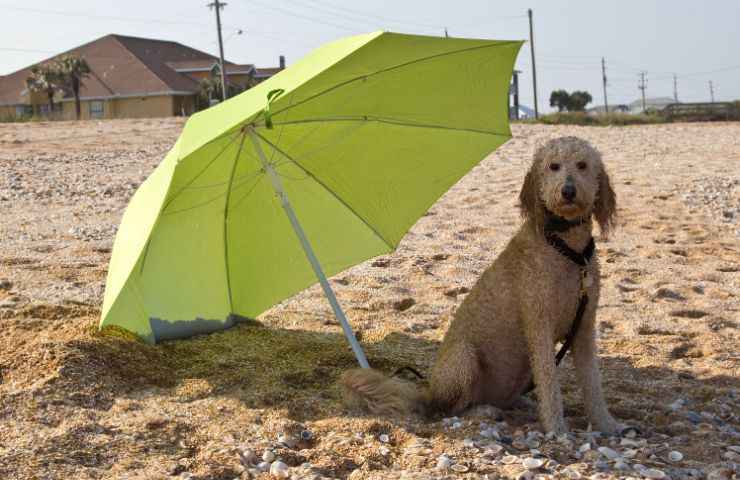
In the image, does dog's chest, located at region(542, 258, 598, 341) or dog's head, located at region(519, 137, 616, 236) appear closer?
dog's head, located at region(519, 137, 616, 236)

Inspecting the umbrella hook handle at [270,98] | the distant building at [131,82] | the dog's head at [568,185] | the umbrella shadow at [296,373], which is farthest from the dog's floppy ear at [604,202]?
the distant building at [131,82]

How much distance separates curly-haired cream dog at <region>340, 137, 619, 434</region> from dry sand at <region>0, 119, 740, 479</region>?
0.55 feet

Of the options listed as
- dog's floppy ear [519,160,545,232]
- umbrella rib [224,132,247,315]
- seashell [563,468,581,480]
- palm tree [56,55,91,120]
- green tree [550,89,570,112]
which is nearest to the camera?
seashell [563,468,581,480]

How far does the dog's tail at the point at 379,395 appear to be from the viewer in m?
4.68

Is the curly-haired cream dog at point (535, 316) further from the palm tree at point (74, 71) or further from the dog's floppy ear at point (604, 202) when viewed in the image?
the palm tree at point (74, 71)

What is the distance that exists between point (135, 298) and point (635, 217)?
7.42 m

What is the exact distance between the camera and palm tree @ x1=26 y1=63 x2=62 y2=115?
49375 millimetres

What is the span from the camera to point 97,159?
51.5ft

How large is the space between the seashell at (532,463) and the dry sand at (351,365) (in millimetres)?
32

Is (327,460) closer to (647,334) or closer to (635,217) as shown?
(647,334)

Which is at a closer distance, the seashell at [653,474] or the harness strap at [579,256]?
the seashell at [653,474]

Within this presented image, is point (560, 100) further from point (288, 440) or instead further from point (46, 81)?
point (288, 440)

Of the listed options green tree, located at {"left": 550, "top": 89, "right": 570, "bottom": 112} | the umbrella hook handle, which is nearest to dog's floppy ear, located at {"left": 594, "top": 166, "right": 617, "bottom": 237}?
the umbrella hook handle

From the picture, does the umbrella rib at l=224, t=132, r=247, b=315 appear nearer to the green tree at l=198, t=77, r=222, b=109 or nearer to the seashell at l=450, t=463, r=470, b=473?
the seashell at l=450, t=463, r=470, b=473
